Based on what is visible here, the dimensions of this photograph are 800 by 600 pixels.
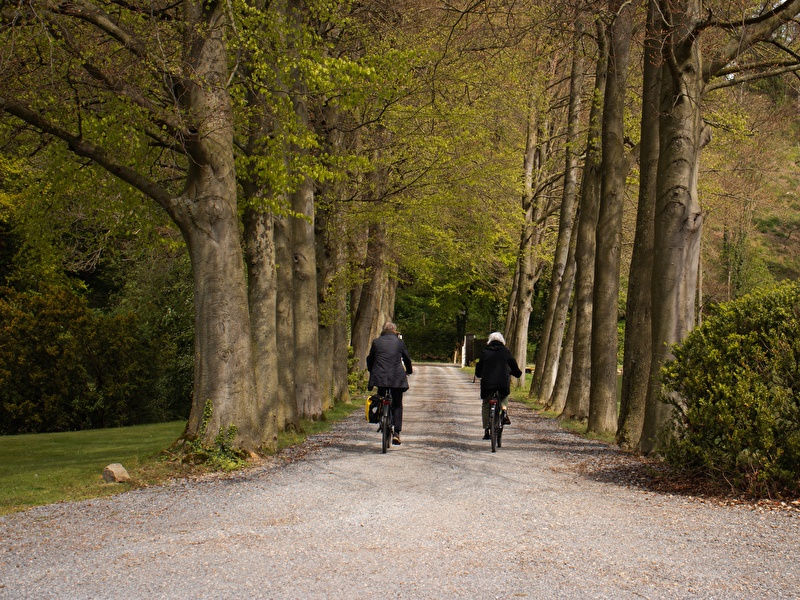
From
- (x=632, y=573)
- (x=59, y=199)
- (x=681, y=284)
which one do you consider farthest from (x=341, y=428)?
(x=632, y=573)

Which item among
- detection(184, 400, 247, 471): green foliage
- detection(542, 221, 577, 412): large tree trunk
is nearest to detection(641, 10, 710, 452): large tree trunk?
detection(184, 400, 247, 471): green foliage

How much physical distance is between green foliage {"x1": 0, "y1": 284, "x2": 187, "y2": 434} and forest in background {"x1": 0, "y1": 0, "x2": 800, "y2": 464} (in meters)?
0.08

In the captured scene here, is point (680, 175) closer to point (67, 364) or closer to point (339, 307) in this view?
point (339, 307)

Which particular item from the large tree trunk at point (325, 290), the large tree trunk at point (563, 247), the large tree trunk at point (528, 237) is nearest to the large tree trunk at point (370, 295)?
the large tree trunk at point (325, 290)

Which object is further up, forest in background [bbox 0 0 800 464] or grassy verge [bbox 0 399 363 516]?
forest in background [bbox 0 0 800 464]

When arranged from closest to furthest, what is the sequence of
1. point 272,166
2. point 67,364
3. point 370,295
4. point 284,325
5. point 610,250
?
point 272,166, point 284,325, point 610,250, point 67,364, point 370,295

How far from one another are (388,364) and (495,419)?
1918 millimetres

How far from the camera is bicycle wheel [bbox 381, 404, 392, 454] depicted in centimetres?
1337

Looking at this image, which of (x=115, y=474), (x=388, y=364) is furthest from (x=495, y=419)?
(x=115, y=474)

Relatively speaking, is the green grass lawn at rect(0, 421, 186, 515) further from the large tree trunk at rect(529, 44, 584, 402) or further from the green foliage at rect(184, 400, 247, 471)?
the large tree trunk at rect(529, 44, 584, 402)

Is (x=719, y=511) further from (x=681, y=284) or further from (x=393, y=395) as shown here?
(x=393, y=395)

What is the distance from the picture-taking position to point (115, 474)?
10414 millimetres

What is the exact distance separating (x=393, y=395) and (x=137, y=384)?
1550 cm

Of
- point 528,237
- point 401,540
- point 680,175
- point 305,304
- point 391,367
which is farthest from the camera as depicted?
point 528,237
